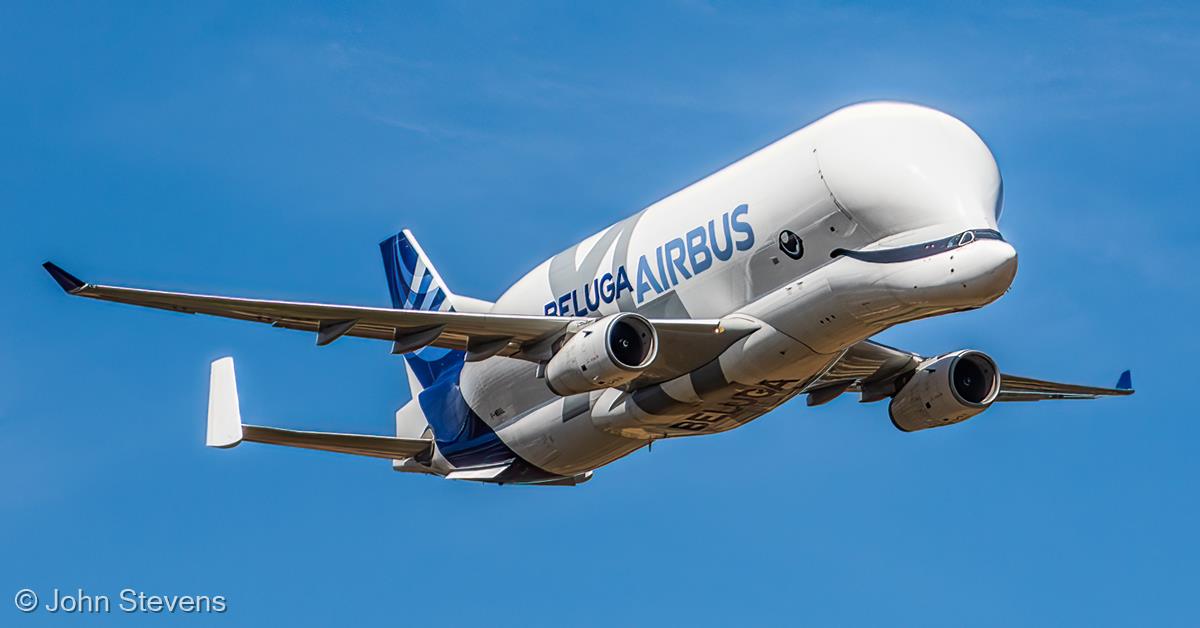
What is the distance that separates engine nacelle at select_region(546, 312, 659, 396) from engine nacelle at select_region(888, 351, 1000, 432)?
9.58 m

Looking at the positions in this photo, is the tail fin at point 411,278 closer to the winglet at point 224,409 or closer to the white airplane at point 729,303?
the white airplane at point 729,303

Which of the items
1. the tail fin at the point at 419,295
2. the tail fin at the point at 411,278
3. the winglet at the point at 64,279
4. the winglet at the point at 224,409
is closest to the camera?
the winglet at the point at 64,279

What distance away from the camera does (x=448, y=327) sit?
4194cm

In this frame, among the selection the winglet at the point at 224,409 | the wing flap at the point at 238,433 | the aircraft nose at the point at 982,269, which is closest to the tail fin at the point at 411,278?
the wing flap at the point at 238,433

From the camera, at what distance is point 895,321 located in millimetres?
40781

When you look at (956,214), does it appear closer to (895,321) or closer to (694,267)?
(895,321)

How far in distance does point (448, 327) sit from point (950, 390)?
12951 millimetres

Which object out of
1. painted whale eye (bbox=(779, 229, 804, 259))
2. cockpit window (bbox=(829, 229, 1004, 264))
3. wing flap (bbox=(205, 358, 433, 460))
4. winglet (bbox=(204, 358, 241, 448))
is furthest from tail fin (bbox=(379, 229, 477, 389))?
cockpit window (bbox=(829, 229, 1004, 264))

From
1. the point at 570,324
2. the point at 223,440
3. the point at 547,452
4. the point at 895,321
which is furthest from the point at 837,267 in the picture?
the point at 223,440

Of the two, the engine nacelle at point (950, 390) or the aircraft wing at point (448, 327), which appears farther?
the engine nacelle at point (950, 390)

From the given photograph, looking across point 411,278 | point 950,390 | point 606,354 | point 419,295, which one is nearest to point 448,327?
point 606,354

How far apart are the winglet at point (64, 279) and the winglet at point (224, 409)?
10.6m

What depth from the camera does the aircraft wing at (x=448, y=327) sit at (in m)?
40.7

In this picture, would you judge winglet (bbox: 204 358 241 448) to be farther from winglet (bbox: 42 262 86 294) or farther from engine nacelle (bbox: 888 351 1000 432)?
engine nacelle (bbox: 888 351 1000 432)
